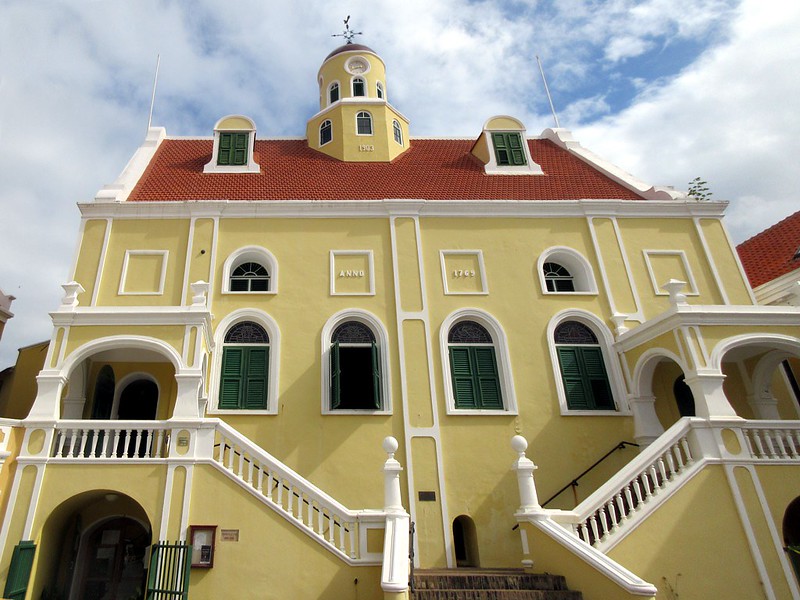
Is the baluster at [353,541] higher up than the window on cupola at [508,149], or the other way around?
the window on cupola at [508,149]

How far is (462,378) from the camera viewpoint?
12.9 metres

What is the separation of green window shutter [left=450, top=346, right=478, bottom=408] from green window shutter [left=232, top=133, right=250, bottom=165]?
28.6ft

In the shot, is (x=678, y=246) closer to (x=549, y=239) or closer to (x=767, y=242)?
(x=549, y=239)

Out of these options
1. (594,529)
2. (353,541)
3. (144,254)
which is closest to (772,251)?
(594,529)

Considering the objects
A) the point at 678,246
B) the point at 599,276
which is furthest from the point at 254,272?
the point at 678,246

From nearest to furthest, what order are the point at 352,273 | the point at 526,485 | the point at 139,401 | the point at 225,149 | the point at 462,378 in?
the point at 526,485, the point at 139,401, the point at 462,378, the point at 352,273, the point at 225,149

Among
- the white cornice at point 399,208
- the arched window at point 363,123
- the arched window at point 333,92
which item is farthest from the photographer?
the arched window at point 333,92

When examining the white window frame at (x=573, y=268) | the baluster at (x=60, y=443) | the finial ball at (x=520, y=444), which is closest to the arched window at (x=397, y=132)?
the white window frame at (x=573, y=268)

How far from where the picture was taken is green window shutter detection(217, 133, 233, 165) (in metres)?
16.5

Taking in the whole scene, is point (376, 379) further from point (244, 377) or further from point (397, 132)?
point (397, 132)

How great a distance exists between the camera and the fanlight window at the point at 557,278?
14.7 m

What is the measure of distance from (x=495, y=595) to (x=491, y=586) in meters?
0.53

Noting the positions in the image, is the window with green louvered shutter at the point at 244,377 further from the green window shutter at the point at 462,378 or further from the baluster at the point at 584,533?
the baluster at the point at 584,533

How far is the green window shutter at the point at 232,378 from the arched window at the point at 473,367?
482 cm
